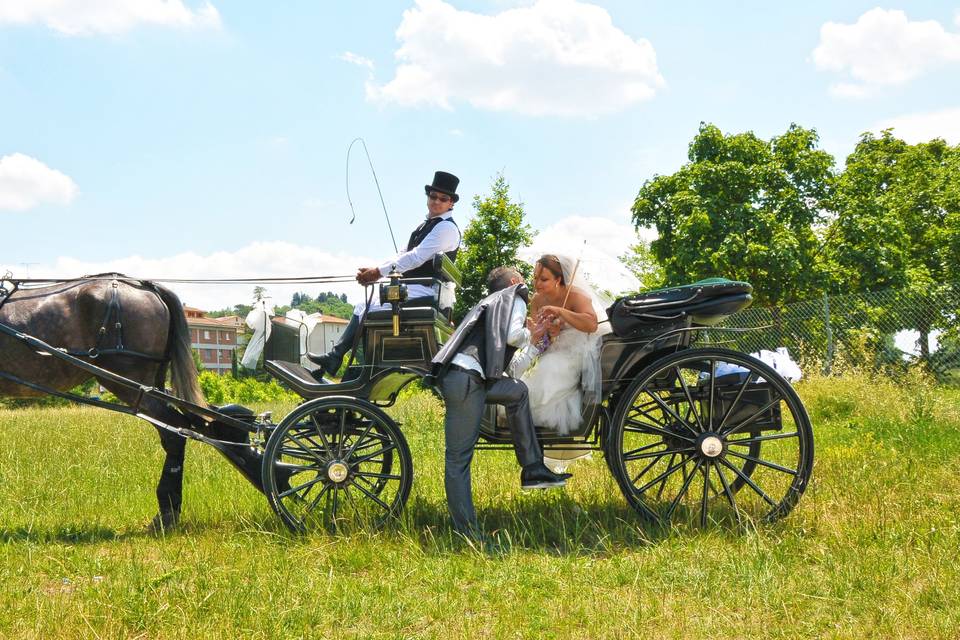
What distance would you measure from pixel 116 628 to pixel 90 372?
8.02ft

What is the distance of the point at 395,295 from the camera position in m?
4.80

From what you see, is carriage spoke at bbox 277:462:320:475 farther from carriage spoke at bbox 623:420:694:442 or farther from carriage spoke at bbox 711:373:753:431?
carriage spoke at bbox 711:373:753:431

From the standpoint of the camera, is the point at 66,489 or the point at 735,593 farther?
the point at 66,489

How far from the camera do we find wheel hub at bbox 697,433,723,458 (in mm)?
4633

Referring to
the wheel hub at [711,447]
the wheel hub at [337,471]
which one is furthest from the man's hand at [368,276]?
the wheel hub at [711,447]

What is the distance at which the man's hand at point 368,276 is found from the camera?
5.01 metres

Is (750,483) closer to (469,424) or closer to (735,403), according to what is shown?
(735,403)

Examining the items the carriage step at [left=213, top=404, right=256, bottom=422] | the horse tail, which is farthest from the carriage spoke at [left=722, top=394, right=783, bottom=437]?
the horse tail

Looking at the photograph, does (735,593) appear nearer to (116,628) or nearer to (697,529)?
(697,529)

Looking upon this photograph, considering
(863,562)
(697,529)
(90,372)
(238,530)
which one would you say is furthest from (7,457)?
(863,562)

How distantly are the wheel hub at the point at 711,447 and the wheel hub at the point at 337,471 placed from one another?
2.12 metres

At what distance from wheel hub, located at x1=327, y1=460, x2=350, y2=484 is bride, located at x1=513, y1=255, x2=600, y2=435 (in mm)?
1192

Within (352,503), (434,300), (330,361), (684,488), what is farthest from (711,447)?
(330,361)

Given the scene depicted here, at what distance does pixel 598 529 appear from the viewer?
4809mm
